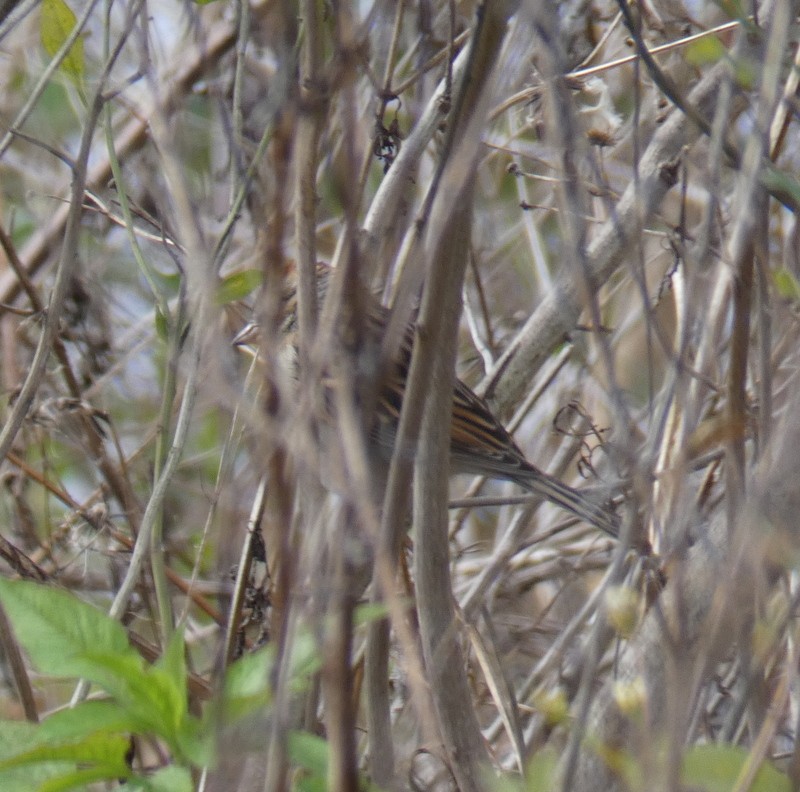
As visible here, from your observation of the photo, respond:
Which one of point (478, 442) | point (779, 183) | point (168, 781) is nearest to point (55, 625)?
point (168, 781)

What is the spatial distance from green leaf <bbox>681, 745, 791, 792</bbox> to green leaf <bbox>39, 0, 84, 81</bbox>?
1.87m

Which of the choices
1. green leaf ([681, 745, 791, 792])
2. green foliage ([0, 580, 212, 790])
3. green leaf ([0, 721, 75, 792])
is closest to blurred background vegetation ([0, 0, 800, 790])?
green leaf ([681, 745, 791, 792])

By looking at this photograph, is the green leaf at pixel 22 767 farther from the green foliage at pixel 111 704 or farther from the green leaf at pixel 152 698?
the green leaf at pixel 152 698

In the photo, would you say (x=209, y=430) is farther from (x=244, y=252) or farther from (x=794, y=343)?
(x=794, y=343)

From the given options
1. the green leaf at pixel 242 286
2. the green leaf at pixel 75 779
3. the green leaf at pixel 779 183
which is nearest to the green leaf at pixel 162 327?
the green leaf at pixel 242 286

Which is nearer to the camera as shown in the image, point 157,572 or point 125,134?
point 157,572

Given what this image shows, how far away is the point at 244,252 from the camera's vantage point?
377cm

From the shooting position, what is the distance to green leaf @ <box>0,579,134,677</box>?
5.18 ft

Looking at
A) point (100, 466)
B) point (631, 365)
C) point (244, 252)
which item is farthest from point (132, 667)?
point (631, 365)

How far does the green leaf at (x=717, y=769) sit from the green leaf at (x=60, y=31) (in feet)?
6.14

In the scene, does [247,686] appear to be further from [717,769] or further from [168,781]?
[717,769]

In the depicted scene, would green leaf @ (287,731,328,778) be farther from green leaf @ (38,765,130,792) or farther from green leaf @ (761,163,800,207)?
green leaf @ (761,163,800,207)

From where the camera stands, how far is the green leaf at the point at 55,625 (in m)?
1.58

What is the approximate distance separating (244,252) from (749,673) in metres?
2.74
